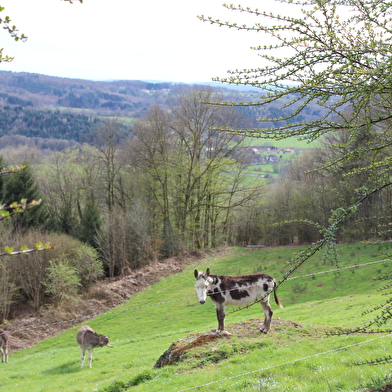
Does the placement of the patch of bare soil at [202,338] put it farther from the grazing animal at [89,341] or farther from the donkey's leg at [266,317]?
the grazing animal at [89,341]

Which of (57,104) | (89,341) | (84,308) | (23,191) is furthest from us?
(57,104)

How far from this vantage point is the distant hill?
364 feet

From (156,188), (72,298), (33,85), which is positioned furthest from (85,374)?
(33,85)

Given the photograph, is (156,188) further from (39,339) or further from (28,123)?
(28,123)

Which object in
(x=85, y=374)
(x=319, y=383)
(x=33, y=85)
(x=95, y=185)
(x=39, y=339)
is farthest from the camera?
(x=33, y=85)

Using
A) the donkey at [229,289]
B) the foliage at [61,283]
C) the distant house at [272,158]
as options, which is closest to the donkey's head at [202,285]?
the donkey at [229,289]

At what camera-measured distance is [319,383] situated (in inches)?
251

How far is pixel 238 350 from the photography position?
8.87m

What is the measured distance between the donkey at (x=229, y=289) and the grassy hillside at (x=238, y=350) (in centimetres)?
69

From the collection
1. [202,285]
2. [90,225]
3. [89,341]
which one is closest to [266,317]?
[202,285]

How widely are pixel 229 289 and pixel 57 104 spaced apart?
17926cm

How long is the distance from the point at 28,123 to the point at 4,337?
368ft

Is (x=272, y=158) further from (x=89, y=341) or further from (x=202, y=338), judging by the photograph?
(x=202, y=338)

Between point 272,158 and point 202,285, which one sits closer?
point 202,285
